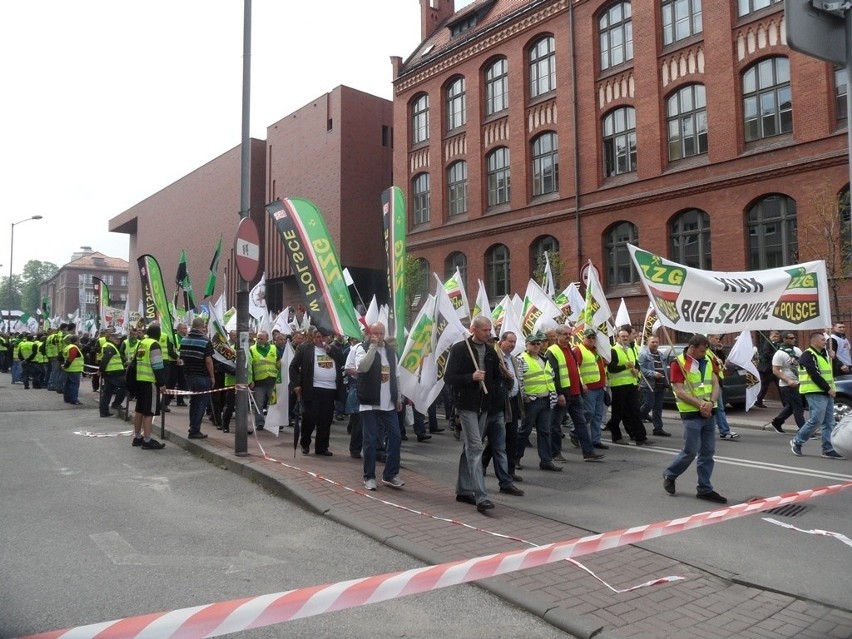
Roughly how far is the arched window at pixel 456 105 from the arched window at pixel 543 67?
412 centimetres

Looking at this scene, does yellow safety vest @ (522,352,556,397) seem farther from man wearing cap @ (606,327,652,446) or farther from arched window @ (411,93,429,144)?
arched window @ (411,93,429,144)

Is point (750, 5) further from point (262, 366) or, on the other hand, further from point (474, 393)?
point (474, 393)

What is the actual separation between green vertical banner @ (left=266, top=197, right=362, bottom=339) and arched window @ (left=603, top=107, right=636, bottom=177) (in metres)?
21.2

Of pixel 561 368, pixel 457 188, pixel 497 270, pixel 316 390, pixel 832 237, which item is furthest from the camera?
pixel 457 188

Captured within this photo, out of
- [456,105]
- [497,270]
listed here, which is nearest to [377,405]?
[497,270]

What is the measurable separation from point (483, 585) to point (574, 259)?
25.4 m

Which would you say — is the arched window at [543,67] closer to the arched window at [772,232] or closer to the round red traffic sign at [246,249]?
the arched window at [772,232]

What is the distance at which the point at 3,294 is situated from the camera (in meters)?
125

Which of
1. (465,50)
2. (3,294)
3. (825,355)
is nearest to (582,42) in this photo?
(465,50)

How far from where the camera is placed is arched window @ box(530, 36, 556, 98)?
30.0m

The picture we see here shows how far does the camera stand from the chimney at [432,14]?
3866 centimetres

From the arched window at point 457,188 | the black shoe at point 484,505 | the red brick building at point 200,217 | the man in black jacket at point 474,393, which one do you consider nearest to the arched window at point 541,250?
the arched window at point 457,188

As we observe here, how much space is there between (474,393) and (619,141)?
23.4 metres

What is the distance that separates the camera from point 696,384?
284 inches
